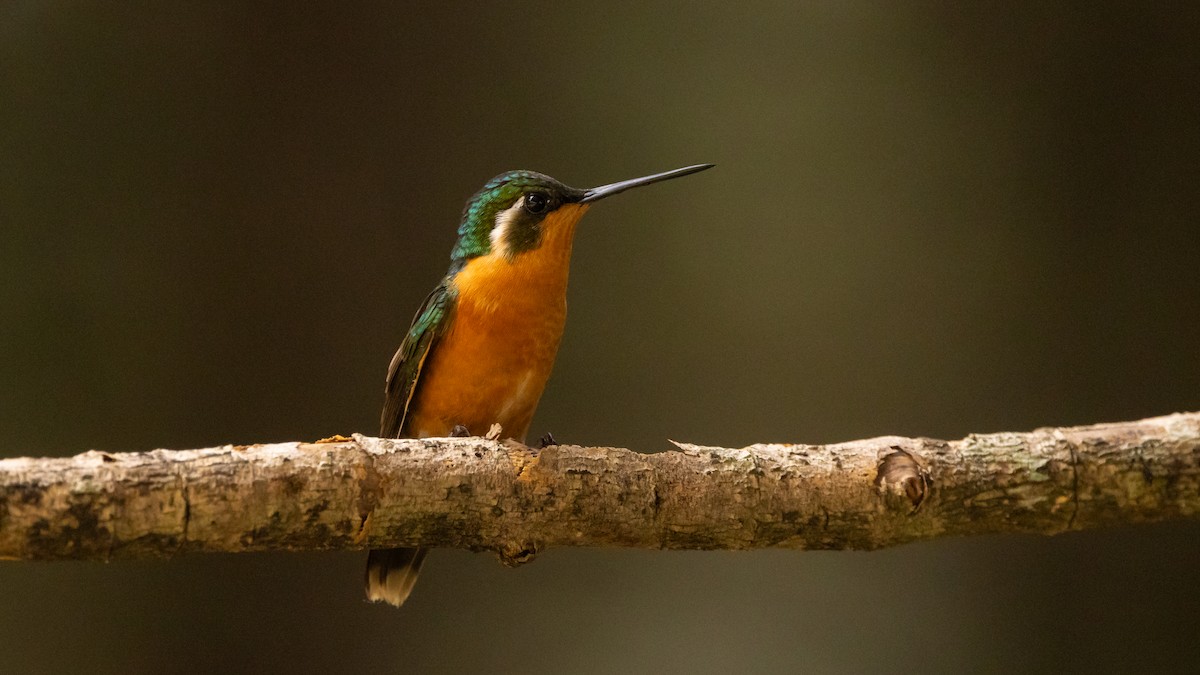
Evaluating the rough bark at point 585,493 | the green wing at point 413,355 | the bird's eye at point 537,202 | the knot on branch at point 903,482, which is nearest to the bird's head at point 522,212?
the bird's eye at point 537,202

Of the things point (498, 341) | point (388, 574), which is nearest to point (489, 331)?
point (498, 341)

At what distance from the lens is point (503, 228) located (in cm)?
288

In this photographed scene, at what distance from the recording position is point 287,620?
12.8 feet

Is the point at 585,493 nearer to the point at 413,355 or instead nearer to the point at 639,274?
the point at 413,355

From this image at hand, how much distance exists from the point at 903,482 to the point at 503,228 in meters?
1.38

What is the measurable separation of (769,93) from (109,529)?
11.9 ft

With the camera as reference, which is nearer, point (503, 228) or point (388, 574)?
point (388, 574)

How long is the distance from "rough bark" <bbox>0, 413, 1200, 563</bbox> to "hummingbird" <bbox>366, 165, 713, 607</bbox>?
2.11ft

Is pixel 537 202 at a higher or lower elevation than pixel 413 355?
higher

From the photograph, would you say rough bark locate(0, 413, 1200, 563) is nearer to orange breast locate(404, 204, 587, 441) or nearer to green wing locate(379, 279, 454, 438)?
orange breast locate(404, 204, 587, 441)

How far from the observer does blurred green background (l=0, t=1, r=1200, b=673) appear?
3877 mm

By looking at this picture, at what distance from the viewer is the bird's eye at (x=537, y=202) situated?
2.87 metres

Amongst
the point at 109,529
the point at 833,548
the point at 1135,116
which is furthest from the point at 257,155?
the point at 1135,116

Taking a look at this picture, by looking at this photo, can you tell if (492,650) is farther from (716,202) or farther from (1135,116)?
(1135,116)
